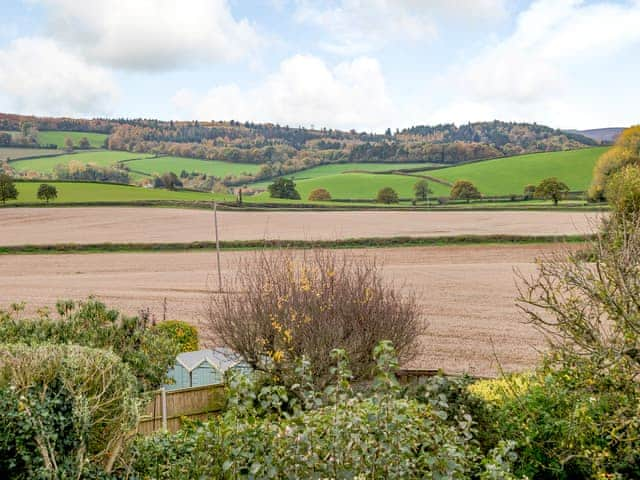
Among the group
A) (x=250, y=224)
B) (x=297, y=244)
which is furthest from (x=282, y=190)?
(x=297, y=244)

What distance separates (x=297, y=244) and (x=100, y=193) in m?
38.9

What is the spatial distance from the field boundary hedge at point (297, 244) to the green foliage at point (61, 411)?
3760cm

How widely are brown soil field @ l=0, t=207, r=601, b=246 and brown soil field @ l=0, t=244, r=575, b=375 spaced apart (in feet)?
15.7

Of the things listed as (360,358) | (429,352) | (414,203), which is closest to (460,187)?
(414,203)

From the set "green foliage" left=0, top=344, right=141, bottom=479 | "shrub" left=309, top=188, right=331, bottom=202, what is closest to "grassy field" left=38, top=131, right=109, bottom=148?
"shrub" left=309, top=188, right=331, bottom=202

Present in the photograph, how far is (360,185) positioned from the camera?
9894 centimetres

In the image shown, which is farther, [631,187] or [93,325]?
[631,187]

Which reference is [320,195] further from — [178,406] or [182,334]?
[178,406]

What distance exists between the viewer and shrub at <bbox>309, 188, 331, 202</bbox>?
87.7 meters

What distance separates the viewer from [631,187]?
41219 millimetres

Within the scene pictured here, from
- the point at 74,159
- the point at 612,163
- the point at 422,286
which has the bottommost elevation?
the point at 422,286

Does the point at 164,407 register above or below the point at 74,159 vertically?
below

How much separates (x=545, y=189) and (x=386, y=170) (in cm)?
4006

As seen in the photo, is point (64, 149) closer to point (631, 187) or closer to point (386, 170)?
point (386, 170)
